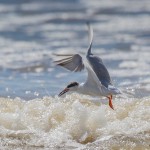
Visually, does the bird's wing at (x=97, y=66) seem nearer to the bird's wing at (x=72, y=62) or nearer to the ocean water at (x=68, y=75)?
the bird's wing at (x=72, y=62)

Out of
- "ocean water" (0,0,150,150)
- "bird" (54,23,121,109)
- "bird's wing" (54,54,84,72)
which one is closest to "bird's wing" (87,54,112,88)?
"bird" (54,23,121,109)

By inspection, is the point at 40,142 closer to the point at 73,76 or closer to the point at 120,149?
the point at 120,149

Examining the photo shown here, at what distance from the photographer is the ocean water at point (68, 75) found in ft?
30.7

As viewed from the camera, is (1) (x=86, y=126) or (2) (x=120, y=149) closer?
(2) (x=120, y=149)

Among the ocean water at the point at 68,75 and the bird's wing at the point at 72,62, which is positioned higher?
the bird's wing at the point at 72,62

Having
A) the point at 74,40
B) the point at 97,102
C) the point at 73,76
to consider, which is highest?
the point at 97,102

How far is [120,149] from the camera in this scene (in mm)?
8953

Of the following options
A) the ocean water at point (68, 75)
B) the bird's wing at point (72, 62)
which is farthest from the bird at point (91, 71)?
the ocean water at point (68, 75)

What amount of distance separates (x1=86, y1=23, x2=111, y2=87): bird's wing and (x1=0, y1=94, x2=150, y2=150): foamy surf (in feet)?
1.43

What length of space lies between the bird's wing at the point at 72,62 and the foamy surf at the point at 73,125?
50 centimetres

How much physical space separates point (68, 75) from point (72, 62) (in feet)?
13.1

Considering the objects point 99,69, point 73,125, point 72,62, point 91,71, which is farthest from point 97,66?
point 73,125

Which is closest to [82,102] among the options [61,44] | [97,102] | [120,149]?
[97,102]

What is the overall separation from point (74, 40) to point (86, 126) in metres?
8.51
